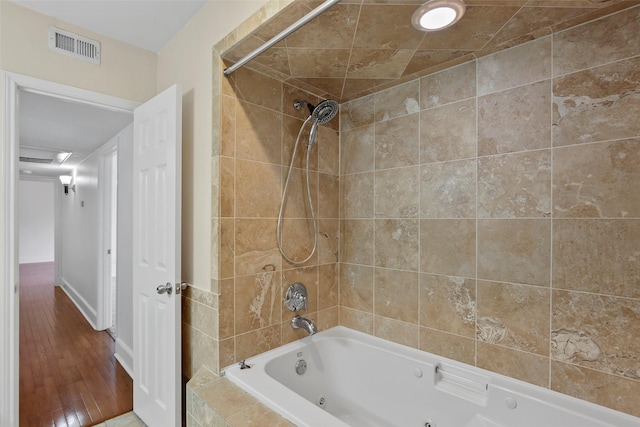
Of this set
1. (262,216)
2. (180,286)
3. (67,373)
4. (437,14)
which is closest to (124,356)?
(67,373)

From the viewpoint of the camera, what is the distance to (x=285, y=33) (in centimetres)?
130

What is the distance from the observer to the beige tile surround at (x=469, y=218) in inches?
50.1

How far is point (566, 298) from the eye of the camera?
1358mm

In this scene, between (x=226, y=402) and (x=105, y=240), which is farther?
(x=105, y=240)

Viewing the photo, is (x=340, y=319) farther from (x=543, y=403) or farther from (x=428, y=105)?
(x=428, y=105)

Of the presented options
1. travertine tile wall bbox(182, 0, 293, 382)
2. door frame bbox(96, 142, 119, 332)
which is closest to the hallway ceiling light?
travertine tile wall bbox(182, 0, 293, 382)

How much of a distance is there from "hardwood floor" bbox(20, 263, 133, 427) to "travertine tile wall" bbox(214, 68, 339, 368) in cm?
133

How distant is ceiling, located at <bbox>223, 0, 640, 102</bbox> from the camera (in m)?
1.24

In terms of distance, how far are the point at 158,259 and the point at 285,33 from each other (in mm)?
1410

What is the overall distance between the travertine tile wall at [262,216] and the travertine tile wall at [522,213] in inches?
14.8

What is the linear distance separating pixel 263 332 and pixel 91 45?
204 cm

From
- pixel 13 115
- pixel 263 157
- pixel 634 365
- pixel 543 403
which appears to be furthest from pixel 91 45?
pixel 634 365

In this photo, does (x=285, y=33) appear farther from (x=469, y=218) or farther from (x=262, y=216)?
(x=469, y=218)

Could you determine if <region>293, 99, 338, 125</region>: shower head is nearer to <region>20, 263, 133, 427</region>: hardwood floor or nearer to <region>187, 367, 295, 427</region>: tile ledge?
<region>187, 367, 295, 427</region>: tile ledge
